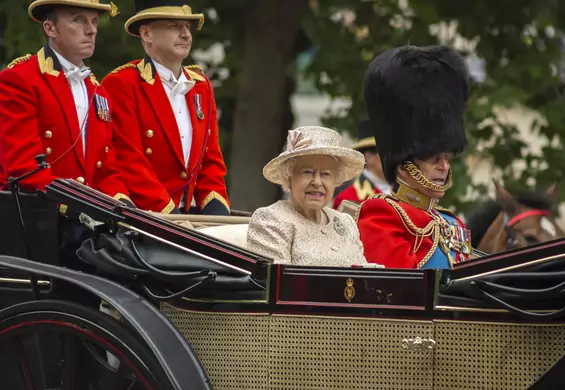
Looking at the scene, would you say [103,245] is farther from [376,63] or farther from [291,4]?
[291,4]

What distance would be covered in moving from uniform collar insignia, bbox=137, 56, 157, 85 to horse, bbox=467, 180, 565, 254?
2.58 m

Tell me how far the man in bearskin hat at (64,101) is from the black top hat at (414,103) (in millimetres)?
1131

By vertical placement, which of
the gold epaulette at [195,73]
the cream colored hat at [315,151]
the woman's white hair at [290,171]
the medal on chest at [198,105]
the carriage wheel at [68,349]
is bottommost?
the carriage wheel at [68,349]

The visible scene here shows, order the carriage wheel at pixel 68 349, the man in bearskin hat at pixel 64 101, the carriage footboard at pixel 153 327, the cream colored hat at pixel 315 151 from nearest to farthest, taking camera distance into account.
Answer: the carriage footboard at pixel 153 327, the carriage wheel at pixel 68 349, the cream colored hat at pixel 315 151, the man in bearskin hat at pixel 64 101

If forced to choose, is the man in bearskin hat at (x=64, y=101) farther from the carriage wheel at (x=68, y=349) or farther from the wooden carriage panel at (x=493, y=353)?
the wooden carriage panel at (x=493, y=353)

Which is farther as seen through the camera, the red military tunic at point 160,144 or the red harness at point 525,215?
the red harness at point 525,215

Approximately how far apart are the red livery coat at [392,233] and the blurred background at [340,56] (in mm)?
3868

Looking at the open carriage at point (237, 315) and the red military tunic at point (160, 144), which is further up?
the red military tunic at point (160, 144)

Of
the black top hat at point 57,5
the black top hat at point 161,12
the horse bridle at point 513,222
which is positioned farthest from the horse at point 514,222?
the black top hat at point 57,5

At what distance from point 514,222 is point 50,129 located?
3.28m

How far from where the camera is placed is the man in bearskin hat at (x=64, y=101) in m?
5.43

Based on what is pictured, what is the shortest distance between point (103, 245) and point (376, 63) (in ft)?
5.13

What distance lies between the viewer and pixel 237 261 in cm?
467

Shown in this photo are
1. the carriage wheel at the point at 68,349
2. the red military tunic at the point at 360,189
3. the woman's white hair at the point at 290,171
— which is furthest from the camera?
the red military tunic at the point at 360,189
